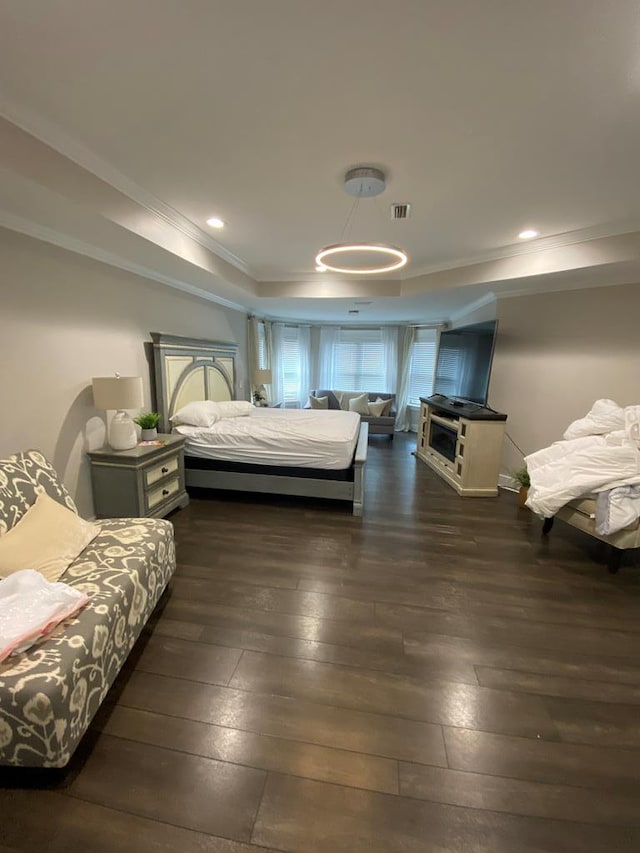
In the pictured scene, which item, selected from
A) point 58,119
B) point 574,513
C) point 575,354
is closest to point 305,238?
point 58,119

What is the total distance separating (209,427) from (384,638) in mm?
2664

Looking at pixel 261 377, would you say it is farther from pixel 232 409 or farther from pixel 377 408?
pixel 377 408

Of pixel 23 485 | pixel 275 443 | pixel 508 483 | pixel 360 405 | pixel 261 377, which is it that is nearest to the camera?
pixel 23 485

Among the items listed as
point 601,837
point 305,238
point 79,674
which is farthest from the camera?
point 305,238

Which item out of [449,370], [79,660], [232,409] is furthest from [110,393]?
[449,370]

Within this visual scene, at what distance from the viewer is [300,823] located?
1.11m

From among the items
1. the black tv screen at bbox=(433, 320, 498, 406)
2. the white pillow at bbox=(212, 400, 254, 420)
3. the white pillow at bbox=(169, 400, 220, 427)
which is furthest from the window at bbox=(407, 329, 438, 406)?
the white pillow at bbox=(169, 400, 220, 427)

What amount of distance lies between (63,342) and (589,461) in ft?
13.3

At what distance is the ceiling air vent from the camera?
2469mm

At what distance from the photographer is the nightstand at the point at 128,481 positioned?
2.76 meters

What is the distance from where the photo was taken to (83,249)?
2.61 meters

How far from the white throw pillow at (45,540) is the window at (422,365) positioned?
6.27m

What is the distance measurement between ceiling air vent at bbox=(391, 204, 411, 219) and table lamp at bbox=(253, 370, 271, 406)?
365cm

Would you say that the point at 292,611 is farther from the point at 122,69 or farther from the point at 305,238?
the point at 305,238
